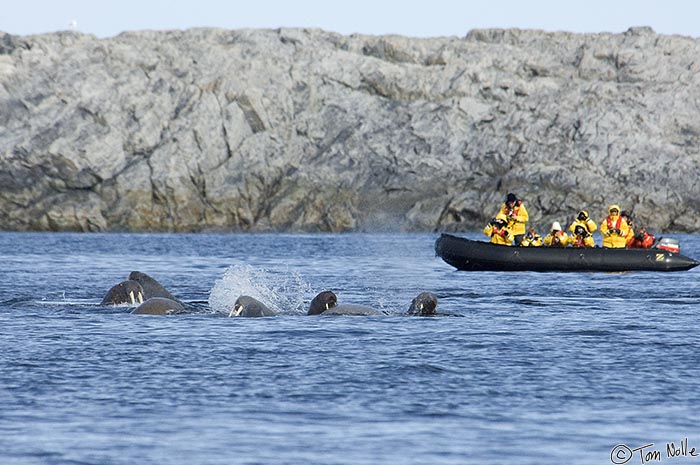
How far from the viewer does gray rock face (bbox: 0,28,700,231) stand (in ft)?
337

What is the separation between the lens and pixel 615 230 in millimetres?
44750

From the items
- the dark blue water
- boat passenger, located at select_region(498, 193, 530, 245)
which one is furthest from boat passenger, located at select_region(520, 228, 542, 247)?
the dark blue water

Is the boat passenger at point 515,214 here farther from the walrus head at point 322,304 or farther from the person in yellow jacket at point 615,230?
the walrus head at point 322,304

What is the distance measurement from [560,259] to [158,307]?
762 inches

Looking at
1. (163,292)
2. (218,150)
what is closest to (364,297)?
(163,292)

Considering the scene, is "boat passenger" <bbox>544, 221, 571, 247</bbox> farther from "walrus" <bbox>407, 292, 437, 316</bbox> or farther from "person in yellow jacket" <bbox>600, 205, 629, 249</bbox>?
"walrus" <bbox>407, 292, 437, 316</bbox>

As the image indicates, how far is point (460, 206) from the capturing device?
101 m

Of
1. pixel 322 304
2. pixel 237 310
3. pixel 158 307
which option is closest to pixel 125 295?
Answer: pixel 158 307

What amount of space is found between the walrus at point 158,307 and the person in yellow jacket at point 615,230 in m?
21.7

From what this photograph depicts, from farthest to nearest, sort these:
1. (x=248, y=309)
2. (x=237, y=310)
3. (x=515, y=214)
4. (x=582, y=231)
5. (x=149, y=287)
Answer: (x=582, y=231), (x=515, y=214), (x=149, y=287), (x=237, y=310), (x=248, y=309)

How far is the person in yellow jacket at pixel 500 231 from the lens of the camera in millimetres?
43344

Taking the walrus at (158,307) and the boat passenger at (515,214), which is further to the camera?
the boat passenger at (515,214)

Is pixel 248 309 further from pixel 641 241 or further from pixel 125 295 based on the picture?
pixel 641 241

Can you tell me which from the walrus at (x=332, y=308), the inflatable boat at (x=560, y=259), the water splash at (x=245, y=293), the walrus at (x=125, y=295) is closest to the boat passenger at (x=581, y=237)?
the inflatable boat at (x=560, y=259)
